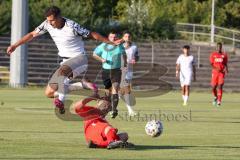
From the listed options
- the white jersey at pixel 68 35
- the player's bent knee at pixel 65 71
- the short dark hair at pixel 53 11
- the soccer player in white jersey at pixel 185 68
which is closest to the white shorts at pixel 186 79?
the soccer player in white jersey at pixel 185 68

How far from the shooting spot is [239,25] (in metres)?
79.7

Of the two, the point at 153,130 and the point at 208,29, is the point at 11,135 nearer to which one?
the point at 153,130

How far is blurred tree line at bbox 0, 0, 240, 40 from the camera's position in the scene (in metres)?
55.0

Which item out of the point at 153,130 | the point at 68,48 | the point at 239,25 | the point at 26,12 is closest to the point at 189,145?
the point at 153,130

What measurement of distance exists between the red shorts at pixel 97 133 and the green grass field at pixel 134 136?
23cm

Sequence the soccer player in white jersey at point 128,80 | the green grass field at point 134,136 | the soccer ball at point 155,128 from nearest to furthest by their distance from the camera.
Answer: the green grass field at point 134,136 → the soccer ball at point 155,128 → the soccer player in white jersey at point 128,80

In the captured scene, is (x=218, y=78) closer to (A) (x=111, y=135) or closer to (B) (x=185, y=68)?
(B) (x=185, y=68)

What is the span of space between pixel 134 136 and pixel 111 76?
235 inches

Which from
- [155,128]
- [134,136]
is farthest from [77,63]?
[155,128]

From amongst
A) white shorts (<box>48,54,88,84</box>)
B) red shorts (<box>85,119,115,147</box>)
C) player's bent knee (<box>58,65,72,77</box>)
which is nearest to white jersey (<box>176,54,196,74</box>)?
white shorts (<box>48,54,88,84</box>)

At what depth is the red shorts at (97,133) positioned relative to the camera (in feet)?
45.2

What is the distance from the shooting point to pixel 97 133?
13836 mm

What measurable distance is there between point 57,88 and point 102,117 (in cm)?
325

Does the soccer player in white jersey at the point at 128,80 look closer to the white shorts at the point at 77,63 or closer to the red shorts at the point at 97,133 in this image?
the white shorts at the point at 77,63
